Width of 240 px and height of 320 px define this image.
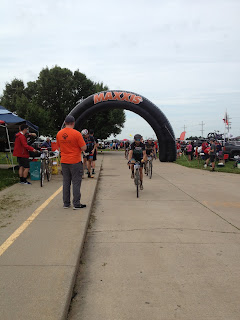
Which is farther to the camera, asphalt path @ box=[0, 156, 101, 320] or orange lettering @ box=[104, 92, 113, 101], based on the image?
orange lettering @ box=[104, 92, 113, 101]

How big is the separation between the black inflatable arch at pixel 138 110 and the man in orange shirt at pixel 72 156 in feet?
61.7

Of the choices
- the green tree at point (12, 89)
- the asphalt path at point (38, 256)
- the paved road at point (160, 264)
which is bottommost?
the paved road at point (160, 264)

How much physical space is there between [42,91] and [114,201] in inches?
1656

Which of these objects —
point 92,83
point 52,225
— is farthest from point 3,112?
point 92,83

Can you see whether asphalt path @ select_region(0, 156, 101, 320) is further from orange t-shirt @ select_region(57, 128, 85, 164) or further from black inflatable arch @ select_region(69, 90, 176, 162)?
black inflatable arch @ select_region(69, 90, 176, 162)

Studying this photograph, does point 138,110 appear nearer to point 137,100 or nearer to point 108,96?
point 137,100

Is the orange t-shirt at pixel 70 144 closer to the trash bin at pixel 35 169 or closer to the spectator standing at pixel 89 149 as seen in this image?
the trash bin at pixel 35 169

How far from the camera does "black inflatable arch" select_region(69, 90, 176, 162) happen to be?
2559 cm

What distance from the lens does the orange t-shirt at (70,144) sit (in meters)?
7.18

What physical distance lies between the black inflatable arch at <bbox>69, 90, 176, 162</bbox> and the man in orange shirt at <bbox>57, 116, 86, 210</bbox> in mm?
18819

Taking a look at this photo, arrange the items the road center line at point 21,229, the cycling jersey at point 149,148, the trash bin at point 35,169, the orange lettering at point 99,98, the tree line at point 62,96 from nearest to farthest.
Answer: the road center line at point 21,229
the trash bin at point 35,169
the cycling jersey at point 149,148
the orange lettering at point 99,98
the tree line at point 62,96

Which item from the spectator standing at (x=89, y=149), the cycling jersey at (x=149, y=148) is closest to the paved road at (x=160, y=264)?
the spectator standing at (x=89, y=149)

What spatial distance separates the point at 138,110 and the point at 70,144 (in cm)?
1917

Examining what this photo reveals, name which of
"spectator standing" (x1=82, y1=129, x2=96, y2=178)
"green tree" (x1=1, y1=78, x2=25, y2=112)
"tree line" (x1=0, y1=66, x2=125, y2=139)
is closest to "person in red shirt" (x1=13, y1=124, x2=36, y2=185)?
"spectator standing" (x1=82, y1=129, x2=96, y2=178)
